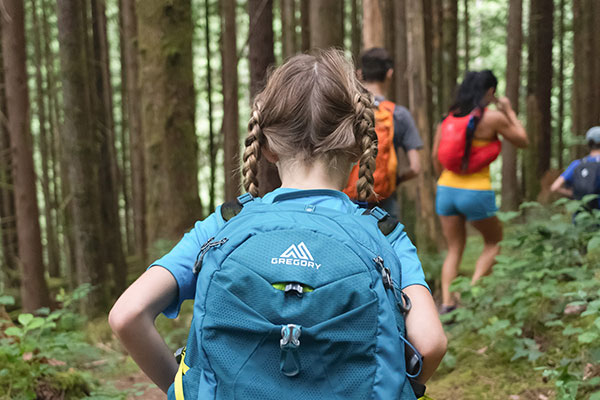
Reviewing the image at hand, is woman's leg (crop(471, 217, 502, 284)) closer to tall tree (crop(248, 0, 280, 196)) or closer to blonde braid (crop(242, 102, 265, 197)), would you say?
tall tree (crop(248, 0, 280, 196))

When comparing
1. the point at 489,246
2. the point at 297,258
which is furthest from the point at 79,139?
the point at 297,258

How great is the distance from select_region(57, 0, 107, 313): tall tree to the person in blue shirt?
5.67 m

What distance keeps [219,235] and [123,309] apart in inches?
13.0

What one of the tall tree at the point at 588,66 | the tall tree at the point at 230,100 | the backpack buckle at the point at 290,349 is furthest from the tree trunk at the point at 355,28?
the backpack buckle at the point at 290,349

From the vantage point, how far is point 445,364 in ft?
15.5

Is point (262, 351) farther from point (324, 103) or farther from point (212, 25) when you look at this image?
point (212, 25)

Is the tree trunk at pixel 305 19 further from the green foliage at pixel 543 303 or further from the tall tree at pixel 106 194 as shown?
Result: the green foliage at pixel 543 303

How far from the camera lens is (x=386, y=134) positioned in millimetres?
4766

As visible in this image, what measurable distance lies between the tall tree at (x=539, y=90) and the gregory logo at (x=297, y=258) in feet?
40.4

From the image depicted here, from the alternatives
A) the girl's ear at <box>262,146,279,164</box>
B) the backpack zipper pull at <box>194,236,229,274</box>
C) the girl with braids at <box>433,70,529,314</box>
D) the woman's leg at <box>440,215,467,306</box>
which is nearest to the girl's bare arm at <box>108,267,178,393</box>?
the backpack zipper pull at <box>194,236,229,274</box>

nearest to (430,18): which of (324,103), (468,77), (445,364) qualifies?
(468,77)

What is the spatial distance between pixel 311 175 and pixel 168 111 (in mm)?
5188

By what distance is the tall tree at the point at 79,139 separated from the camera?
7867mm

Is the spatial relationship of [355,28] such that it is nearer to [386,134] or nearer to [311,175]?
[386,134]
